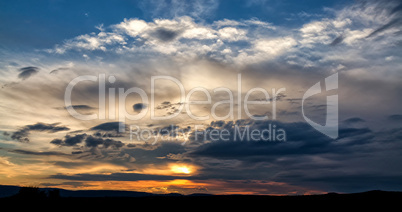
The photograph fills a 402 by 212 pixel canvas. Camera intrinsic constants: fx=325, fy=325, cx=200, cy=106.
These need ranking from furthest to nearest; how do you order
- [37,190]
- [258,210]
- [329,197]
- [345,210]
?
[37,190] → [329,197] → [258,210] → [345,210]

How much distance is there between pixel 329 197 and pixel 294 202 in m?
6.03

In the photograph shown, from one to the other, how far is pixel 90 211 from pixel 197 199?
52.7 ft

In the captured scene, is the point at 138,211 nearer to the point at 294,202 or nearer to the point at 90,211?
the point at 90,211

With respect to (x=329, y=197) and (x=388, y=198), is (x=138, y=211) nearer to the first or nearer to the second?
(x=329, y=197)

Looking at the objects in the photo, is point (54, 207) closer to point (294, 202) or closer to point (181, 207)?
point (181, 207)

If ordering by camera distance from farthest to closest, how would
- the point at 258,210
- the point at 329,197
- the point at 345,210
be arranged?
the point at 329,197, the point at 258,210, the point at 345,210

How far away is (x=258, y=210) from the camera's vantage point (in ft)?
128

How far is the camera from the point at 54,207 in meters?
41.4

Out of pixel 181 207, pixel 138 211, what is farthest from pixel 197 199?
pixel 138 211

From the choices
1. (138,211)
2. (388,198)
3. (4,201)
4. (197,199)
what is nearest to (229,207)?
(197,199)

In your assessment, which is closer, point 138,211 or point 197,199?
point 138,211

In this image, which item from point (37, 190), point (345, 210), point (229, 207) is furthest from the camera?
point (37, 190)

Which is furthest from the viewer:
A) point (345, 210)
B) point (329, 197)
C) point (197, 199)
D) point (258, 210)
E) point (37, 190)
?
point (37, 190)

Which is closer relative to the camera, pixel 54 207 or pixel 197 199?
pixel 54 207
